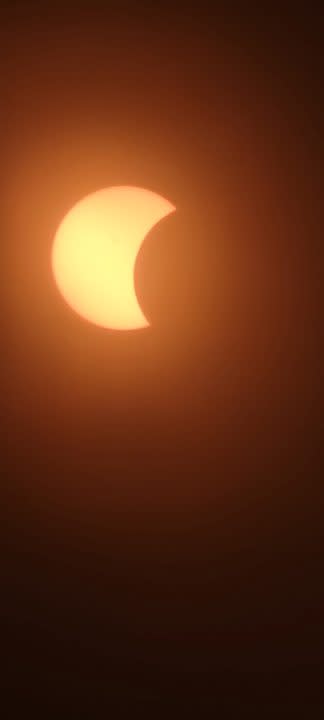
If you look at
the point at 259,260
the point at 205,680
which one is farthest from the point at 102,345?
the point at 205,680

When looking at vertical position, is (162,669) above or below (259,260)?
below

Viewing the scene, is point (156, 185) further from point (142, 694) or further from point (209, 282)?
point (142, 694)

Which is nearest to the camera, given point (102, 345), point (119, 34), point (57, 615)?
point (119, 34)

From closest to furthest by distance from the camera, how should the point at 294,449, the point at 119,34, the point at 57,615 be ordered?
the point at 119,34 → the point at 294,449 → the point at 57,615

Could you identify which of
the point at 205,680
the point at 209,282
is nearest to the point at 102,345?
the point at 209,282

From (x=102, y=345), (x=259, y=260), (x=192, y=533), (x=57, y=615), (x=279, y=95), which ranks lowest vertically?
(x=57, y=615)

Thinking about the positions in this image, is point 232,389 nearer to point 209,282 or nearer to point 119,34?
point 209,282

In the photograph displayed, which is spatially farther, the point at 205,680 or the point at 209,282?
the point at 205,680
